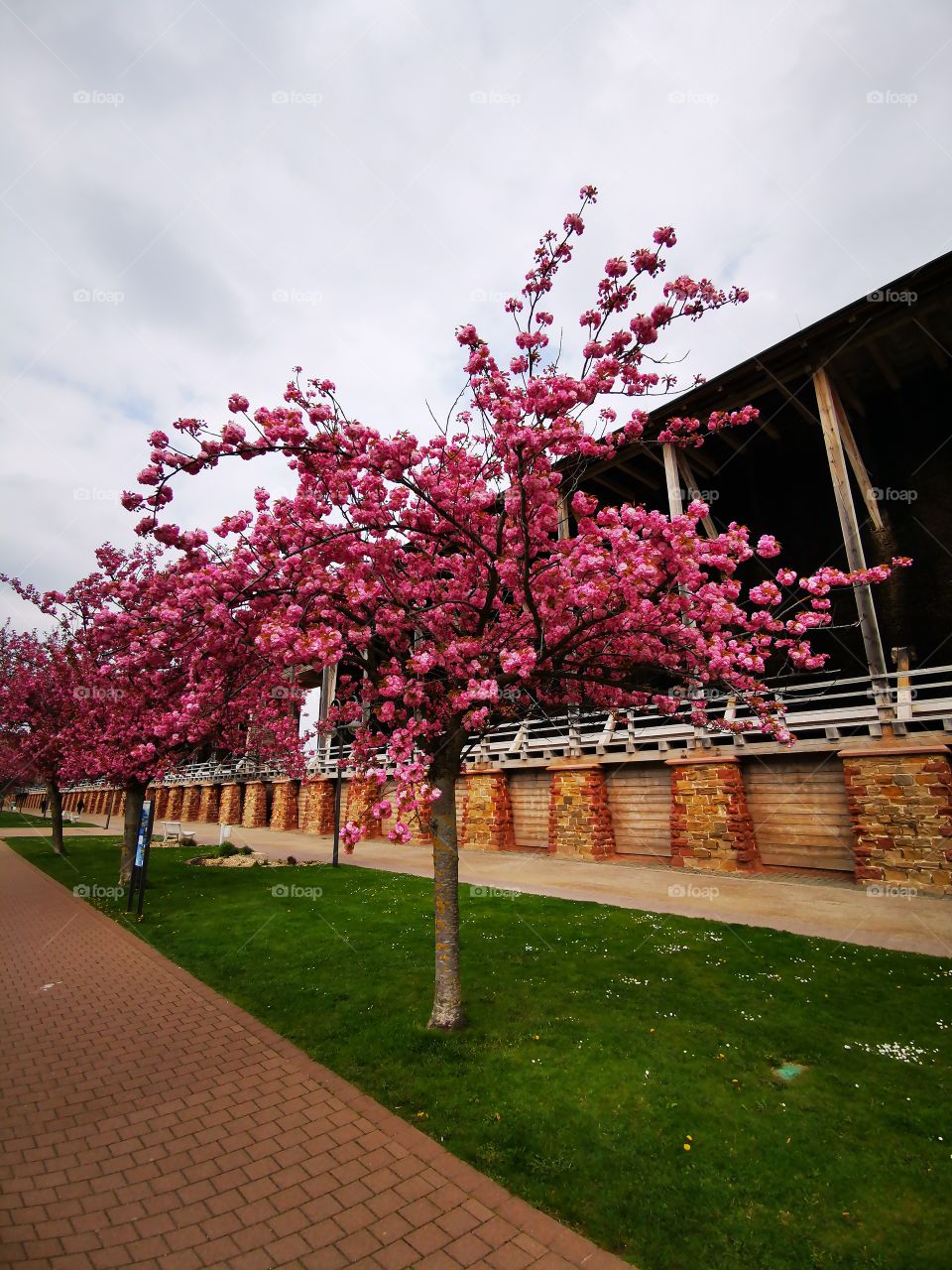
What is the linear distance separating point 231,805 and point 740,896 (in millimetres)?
35186

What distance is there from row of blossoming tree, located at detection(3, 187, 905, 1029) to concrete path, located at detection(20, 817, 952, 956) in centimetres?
486

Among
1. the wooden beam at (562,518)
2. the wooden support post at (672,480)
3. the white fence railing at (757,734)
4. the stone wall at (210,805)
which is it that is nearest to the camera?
the wooden beam at (562,518)

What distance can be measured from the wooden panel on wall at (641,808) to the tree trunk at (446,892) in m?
10.7

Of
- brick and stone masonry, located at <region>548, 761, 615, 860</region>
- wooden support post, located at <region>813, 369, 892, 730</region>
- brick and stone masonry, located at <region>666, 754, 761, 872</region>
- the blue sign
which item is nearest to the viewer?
the blue sign

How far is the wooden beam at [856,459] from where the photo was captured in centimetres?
1631

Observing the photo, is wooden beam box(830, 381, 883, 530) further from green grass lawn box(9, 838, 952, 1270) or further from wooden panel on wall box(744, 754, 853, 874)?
green grass lawn box(9, 838, 952, 1270)

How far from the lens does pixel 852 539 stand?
14.7 meters

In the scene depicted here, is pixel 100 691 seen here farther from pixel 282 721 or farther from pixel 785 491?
pixel 785 491

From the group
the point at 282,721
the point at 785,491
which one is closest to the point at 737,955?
the point at 282,721

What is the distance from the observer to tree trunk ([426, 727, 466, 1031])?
6.38 meters

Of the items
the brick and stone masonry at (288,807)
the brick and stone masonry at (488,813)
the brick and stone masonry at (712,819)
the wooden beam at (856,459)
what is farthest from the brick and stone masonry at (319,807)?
the wooden beam at (856,459)

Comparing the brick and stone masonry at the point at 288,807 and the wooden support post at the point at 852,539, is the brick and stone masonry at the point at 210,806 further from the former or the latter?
the wooden support post at the point at 852,539

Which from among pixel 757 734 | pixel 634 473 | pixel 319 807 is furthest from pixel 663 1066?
pixel 319 807

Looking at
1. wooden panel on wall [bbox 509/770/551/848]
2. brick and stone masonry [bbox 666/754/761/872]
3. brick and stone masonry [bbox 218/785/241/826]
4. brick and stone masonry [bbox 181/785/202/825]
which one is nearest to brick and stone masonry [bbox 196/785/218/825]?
brick and stone masonry [bbox 181/785/202/825]
